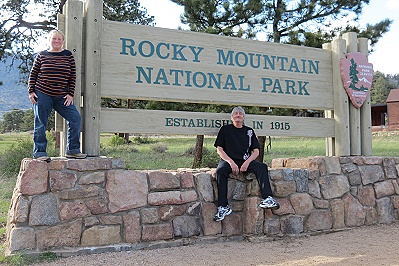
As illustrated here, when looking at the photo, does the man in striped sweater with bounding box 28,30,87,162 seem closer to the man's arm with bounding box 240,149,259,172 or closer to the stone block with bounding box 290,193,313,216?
the man's arm with bounding box 240,149,259,172

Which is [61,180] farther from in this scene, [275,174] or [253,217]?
[275,174]

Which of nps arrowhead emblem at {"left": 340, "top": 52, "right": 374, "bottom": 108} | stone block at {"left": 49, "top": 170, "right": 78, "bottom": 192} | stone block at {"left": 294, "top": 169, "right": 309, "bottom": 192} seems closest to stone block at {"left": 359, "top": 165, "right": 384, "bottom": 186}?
nps arrowhead emblem at {"left": 340, "top": 52, "right": 374, "bottom": 108}

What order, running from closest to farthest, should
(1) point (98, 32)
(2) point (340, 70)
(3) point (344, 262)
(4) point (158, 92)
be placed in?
(3) point (344, 262) → (1) point (98, 32) → (4) point (158, 92) → (2) point (340, 70)

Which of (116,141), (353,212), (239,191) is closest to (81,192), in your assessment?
(239,191)

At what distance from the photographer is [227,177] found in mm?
4625

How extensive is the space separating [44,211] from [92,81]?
1455 mm

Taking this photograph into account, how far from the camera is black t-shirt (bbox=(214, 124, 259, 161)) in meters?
4.81

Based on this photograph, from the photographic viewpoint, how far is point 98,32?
4547 millimetres

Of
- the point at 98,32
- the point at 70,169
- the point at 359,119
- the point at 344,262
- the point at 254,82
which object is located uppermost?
the point at 98,32

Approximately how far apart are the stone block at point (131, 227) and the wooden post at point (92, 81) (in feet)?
2.55

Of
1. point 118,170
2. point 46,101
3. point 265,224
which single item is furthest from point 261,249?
point 46,101

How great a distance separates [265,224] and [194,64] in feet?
6.79

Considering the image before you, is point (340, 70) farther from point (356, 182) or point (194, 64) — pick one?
point (194, 64)

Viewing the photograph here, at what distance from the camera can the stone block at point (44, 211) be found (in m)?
3.86
